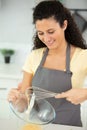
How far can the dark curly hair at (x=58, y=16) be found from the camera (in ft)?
4.07

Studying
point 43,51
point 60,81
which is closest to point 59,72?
point 60,81

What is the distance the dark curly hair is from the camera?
124 cm

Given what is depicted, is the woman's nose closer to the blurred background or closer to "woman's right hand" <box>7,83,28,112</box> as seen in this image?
"woman's right hand" <box>7,83,28,112</box>

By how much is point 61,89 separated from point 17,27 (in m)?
1.37

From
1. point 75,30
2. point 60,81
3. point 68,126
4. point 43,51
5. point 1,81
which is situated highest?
point 75,30

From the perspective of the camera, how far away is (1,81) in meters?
2.24

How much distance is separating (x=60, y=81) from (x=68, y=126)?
23cm

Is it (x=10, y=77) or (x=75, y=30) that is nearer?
(x=75, y=30)

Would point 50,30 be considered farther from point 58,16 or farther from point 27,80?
point 27,80

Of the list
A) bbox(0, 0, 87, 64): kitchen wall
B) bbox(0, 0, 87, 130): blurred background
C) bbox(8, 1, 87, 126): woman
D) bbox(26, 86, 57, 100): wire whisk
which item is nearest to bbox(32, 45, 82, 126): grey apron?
bbox(8, 1, 87, 126): woman

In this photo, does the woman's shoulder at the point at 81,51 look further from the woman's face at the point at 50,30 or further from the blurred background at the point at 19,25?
the blurred background at the point at 19,25

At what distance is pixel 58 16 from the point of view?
4.12 feet

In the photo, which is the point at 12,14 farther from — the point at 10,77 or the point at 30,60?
the point at 30,60

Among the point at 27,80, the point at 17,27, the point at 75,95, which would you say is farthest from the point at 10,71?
the point at 75,95
